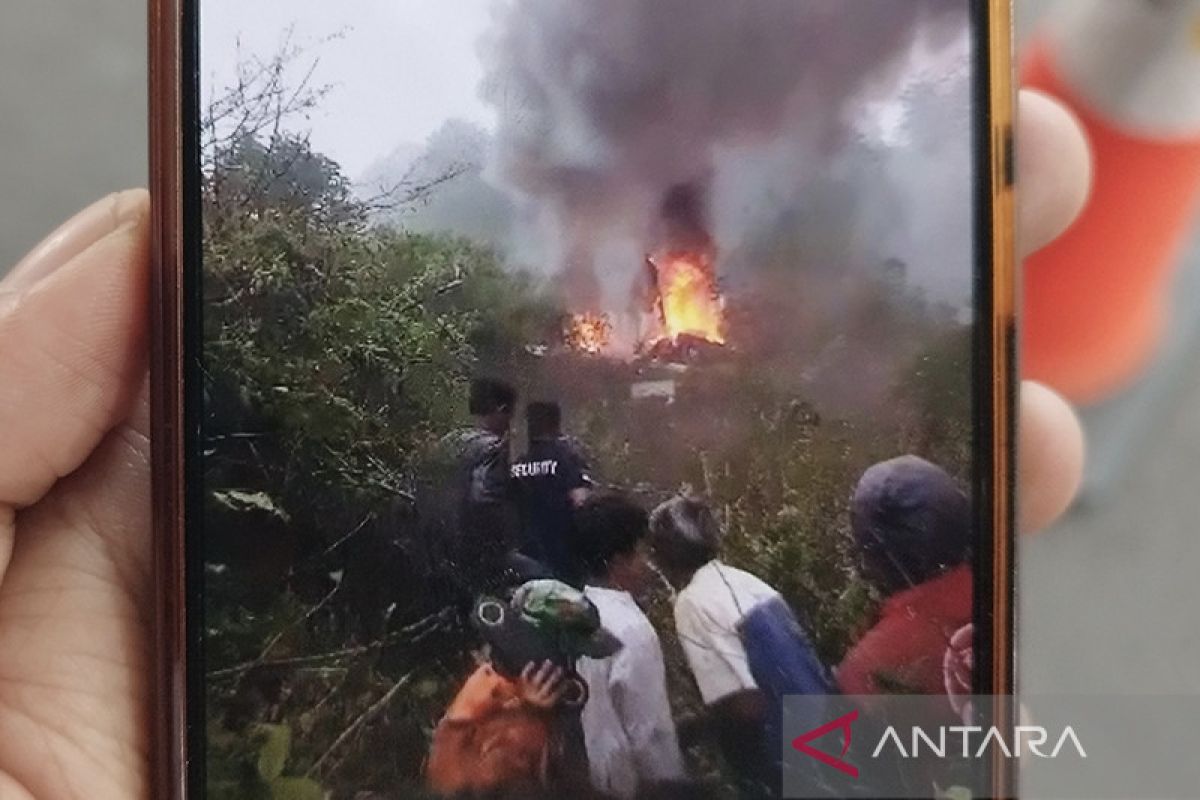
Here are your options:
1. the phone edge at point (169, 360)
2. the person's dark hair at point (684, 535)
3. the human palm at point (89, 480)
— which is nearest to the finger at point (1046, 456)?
the human palm at point (89, 480)

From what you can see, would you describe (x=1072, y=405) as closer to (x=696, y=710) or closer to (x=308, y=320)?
(x=696, y=710)

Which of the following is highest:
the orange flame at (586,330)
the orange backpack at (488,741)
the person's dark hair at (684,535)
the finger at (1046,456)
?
the orange flame at (586,330)

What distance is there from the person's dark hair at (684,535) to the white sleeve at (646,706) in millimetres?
27

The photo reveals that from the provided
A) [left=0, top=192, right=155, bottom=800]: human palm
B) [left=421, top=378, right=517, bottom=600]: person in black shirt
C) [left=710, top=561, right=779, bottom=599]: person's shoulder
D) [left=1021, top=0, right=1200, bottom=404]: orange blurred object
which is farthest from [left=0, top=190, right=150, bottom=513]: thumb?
[left=1021, top=0, right=1200, bottom=404]: orange blurred object

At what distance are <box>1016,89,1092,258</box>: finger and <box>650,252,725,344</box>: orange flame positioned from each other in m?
0.11

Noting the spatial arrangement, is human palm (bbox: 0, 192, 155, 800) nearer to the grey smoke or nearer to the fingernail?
the fingernail

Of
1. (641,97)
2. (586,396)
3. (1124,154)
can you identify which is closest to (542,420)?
(586,396)

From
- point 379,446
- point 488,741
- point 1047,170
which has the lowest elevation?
point 488,741

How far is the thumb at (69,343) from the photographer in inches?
15.6

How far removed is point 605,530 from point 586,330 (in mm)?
71

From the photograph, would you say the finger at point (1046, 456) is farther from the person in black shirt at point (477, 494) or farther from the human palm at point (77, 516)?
the human palm at point (77, 516)

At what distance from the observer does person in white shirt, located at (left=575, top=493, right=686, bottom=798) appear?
379 mm

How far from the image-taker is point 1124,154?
1.44ft

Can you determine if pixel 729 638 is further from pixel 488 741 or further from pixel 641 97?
pixel 641 97
